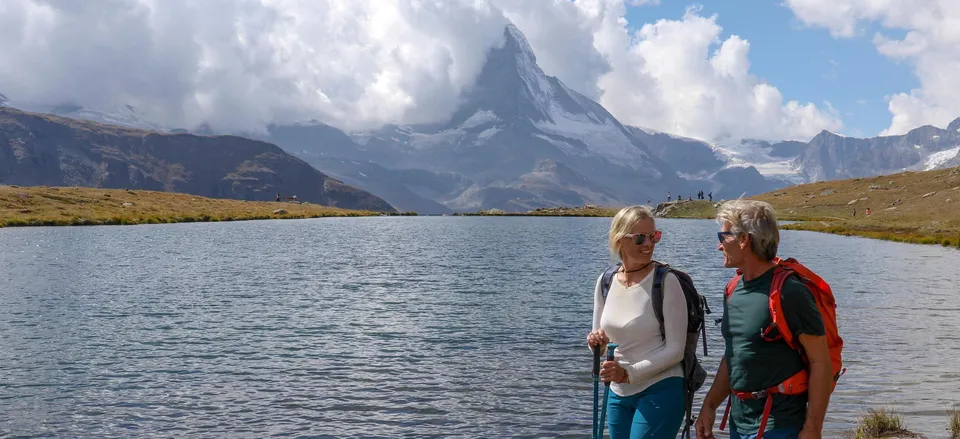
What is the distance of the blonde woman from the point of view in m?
9.64

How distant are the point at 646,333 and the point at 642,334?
51mm

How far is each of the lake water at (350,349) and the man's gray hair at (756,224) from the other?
36.4ft

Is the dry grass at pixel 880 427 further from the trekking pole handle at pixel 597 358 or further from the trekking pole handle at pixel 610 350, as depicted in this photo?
the trekking pole handle at pixel 610 350

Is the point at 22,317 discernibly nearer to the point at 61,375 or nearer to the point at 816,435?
the point at 61,375

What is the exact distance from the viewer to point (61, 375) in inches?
970

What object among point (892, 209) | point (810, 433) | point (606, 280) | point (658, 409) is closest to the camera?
point (810, 433)

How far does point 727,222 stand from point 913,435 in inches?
442

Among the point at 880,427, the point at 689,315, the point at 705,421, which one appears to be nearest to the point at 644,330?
the point at 689,315

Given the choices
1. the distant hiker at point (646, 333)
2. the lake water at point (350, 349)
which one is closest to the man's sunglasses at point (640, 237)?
the distant hiker at point (646, 333)

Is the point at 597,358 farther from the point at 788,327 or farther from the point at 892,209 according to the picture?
the point at 892,209

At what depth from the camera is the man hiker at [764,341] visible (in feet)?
26.3

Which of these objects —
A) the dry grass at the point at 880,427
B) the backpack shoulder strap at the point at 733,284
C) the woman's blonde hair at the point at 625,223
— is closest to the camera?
the backpack shoulder strap at the point at 733,284

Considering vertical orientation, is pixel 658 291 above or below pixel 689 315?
above

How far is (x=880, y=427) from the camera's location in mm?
17078
